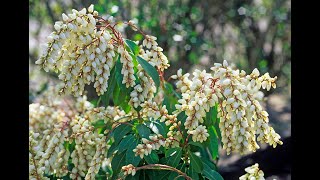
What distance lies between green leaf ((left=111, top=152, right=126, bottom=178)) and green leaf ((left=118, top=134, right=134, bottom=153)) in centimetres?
5

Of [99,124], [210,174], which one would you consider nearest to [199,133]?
[210,174]

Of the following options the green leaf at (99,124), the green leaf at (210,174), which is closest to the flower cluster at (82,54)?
the green leaf at (99,124)

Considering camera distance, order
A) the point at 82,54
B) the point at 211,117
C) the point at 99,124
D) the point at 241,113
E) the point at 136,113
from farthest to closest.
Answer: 1. the point at 99,124
2. the point at 136,113
3. the point at 211,117
4. the point at 82,54
5. the point at 241,113

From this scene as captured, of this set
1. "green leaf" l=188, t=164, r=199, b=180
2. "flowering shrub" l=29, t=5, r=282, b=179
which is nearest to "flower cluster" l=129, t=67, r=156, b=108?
"flowering shrub" l=29, t=5, r=282, b=179

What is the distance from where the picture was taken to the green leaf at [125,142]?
211 centimetres

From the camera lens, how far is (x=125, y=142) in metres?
2.12

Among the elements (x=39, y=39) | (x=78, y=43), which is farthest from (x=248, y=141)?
(x=39, y=39)

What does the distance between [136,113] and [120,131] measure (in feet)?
0.52

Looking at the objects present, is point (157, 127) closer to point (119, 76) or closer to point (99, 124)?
point (119, 76)

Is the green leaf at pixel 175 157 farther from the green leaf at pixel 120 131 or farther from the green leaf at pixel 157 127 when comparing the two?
the green leaf at pixel 120 131

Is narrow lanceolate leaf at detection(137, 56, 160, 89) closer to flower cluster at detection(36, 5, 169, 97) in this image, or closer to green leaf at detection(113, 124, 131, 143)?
flower cluster at detection(36, 5, 169, 97)

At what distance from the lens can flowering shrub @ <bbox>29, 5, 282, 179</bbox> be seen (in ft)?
6.35
